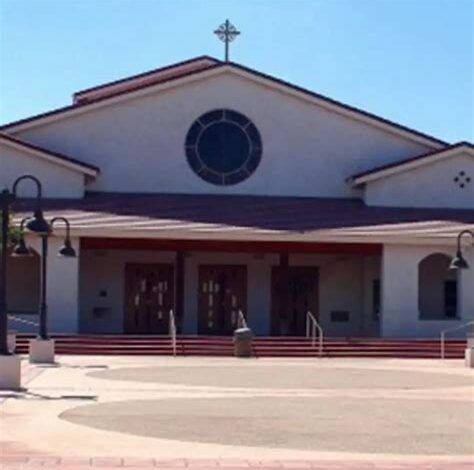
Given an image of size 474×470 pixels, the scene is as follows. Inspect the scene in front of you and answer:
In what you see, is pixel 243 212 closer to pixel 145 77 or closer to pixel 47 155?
pixel 47 155

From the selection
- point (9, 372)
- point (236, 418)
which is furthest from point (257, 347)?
point (236, 418)

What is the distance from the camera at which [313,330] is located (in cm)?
3825

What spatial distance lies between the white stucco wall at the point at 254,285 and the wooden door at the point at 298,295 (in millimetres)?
181

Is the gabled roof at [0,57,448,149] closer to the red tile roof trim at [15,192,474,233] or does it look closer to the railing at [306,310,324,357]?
the red tile roof trim at [15,192,474,233]

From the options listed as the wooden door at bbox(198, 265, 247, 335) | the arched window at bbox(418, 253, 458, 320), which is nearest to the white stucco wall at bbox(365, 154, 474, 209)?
the arched window at bbox(418, 253, 458, 320)

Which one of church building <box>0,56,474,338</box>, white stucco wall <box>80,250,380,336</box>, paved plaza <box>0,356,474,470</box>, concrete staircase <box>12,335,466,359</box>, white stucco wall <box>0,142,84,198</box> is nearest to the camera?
paved plaza <box>0,356,474,470</box>

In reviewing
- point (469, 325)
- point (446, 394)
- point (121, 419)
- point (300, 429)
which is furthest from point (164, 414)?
point (469, 325)

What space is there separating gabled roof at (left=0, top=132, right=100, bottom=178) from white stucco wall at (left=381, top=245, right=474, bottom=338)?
395 inches

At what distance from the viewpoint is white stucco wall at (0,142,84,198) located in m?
39.3

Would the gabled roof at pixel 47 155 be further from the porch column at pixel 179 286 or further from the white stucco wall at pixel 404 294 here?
the white stucco wall at pixel 404 294

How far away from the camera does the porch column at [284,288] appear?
127 feet

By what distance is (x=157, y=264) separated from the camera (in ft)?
134

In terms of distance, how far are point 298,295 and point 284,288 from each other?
2403 mm

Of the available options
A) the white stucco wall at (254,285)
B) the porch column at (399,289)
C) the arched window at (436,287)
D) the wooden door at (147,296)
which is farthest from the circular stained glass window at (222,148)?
the arched window at (436,287)
